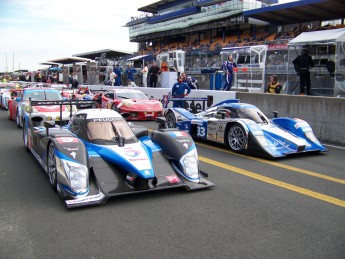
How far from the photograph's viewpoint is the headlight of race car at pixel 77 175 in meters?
4.83

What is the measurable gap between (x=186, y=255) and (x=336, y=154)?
622cm

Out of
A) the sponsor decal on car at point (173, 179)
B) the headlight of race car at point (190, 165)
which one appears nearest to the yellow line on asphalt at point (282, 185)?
the headlight of race car at point (190, 165)

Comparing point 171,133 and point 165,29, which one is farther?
point 165,29

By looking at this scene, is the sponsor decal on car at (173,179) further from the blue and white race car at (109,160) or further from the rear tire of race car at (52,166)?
the rear tire of race car at (52,166)

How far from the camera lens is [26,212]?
462 cm

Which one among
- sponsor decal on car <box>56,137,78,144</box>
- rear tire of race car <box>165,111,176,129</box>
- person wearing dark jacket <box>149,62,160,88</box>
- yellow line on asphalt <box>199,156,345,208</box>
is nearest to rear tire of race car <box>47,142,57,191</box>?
sponsor decal on car <box>56,137,78,144</box>

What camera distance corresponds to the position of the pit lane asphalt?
363 centimetres

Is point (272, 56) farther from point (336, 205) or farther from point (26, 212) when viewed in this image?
point (26, 212)

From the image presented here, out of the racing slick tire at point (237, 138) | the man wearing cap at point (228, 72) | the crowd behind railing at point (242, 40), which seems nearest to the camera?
the racing slick tire at point (237, 138)

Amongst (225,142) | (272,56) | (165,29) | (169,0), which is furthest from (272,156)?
(169,0)

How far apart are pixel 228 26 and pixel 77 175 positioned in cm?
4877

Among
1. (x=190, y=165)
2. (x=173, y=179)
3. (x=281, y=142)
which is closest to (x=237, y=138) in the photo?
(x=281, y=142)

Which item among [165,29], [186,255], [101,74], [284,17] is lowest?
[186,255]

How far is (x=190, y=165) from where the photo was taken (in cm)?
575
